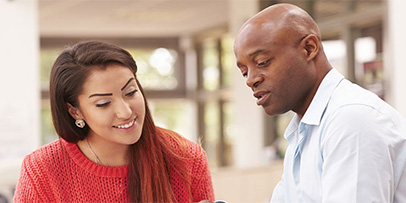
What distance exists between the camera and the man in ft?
3.77

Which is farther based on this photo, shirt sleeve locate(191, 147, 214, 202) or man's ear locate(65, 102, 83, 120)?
shirt sleeve locate(191, 147, 214, 202)

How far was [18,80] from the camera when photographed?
17.6 feet

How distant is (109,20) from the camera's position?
1022 centimetres

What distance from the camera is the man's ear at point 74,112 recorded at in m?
1.96

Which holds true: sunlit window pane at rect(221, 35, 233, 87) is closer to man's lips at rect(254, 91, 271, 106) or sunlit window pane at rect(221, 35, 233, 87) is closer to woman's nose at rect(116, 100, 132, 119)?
woman's nose at rect(116, 100, 132, 119)

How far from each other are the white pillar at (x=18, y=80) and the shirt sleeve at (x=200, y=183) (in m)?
3.58

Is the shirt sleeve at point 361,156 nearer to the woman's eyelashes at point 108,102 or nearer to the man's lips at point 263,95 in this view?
the man's lips at point 263,95

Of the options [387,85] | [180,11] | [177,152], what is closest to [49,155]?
[177,152]

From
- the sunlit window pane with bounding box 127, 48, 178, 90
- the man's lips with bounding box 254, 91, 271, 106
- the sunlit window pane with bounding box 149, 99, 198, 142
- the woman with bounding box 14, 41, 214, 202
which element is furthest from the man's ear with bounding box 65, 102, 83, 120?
the sunlit window pane with bounding box 149, 99, 198, 142

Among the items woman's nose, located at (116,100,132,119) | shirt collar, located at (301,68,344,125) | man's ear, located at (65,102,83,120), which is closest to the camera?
shirt collar, located at (301,68,344,125)

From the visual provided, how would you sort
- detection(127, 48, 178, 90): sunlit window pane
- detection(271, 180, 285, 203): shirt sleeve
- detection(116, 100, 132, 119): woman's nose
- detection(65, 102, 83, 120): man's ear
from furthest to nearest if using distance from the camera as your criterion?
detection(127, 48, 178, 90): sunlit window pane → detection(65, 102, 83, 120): man's ear → detection(116, 100, 132, 119): woman's nose → detection(271, 180, 285, 203): shirt sleeve

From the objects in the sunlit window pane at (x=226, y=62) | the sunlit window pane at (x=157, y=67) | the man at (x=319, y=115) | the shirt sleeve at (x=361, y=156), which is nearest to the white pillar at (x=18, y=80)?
the man at (x=319, y=115)

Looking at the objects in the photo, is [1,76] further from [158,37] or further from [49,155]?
[158,37]

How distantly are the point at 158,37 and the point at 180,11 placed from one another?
275cm
